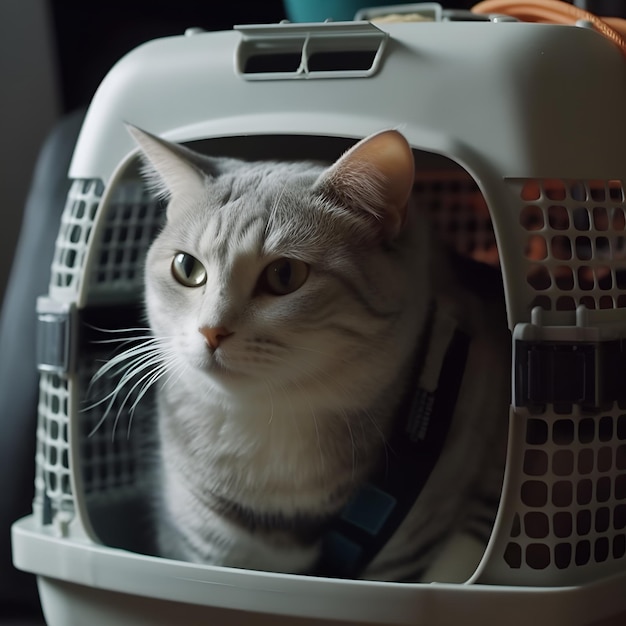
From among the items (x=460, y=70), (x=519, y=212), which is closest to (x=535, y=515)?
(x=519, y=212)

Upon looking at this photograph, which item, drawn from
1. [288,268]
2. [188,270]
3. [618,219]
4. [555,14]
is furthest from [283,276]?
[555,14]

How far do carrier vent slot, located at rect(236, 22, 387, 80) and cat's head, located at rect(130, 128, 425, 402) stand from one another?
113 mm

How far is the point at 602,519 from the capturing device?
33.6 inches

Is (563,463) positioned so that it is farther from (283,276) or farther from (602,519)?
(283,276)

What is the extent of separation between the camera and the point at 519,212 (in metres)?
0.80

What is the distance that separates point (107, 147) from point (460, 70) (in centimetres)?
41

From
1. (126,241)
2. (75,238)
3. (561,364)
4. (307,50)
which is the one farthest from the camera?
(126,241)

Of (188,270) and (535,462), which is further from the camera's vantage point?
(188,270)

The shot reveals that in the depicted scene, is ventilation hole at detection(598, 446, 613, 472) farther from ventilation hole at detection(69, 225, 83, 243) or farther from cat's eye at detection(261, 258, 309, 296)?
ventilation hole at detection(69, 225, 83, 243)

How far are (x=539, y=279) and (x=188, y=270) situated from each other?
384 millimetres

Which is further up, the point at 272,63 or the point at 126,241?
the point at 272,63

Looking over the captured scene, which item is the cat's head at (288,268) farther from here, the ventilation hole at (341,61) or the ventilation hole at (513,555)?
the ventilation hole at (513,555)

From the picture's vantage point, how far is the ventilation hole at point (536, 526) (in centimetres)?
82

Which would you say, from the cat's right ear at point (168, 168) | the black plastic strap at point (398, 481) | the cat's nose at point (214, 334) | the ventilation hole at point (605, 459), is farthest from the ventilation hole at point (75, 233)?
the ventilation hole at point (605, 459)
